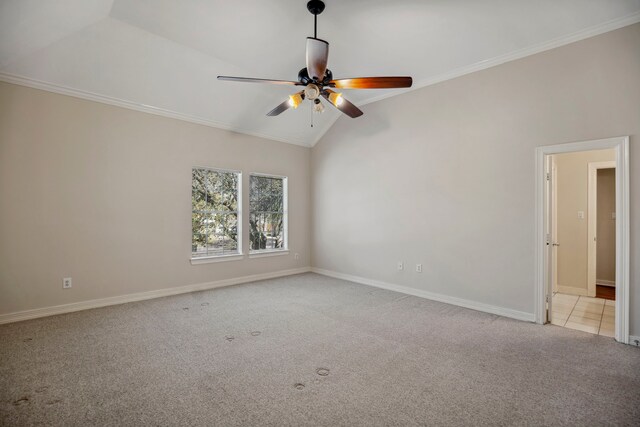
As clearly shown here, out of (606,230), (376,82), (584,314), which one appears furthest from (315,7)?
(606,230)

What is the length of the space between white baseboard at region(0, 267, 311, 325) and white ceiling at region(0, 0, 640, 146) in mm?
2770

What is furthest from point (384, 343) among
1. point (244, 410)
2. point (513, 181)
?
point (513, 181)

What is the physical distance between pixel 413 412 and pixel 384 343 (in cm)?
107

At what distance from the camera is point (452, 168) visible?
14.7 feet

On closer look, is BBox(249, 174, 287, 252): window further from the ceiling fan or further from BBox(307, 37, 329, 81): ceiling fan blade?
BBox(307, 37, 329, 81): ceiling fan blade

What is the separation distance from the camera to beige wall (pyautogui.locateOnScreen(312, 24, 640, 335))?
3275 mm

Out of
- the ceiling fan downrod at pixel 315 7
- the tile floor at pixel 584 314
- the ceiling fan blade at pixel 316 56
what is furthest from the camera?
the tile floor at pixel 584 314

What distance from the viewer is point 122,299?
441 cm

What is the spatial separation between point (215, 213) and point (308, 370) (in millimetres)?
3614

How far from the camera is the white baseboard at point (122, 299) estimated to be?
371cm

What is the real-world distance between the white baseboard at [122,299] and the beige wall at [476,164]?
1.89 metres

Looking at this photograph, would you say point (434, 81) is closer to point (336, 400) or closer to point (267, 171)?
point (267, 171)

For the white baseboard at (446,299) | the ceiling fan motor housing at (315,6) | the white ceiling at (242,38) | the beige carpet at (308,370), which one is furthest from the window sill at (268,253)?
the ceiling fan motor housing at (315,6)

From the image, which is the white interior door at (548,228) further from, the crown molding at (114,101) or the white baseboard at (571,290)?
the crown molding at (114,101)
